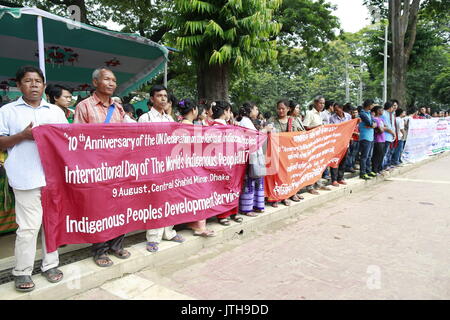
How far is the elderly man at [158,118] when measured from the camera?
3.73m

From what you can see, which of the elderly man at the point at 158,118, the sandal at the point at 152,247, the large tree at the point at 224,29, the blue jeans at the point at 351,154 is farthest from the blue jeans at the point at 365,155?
the sandal at the point at 152,247

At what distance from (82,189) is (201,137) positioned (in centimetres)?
160

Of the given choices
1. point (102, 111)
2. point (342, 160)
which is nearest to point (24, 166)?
point (102, 111)

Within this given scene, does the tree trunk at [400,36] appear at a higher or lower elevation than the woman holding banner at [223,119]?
higher

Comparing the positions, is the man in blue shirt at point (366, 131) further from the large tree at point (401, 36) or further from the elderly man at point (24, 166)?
the large tree at point (401, 36)

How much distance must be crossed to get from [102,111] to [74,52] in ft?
16.0

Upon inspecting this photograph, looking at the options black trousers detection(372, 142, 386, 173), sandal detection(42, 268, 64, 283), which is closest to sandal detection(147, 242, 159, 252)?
sandal detection(42, 268, 64, 283)

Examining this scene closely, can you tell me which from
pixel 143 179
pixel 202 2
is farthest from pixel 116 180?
pixel 202 2

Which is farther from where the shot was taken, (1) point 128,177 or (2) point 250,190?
(2) point 250,190

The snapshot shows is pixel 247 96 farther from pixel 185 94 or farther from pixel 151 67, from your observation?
pixel 185 94

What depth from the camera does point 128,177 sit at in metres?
3.47

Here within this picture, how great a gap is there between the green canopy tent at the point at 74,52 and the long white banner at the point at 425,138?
7.96 meters

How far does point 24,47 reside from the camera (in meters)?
6.72

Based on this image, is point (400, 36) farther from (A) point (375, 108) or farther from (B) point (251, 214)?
(B) point (251, 214)
